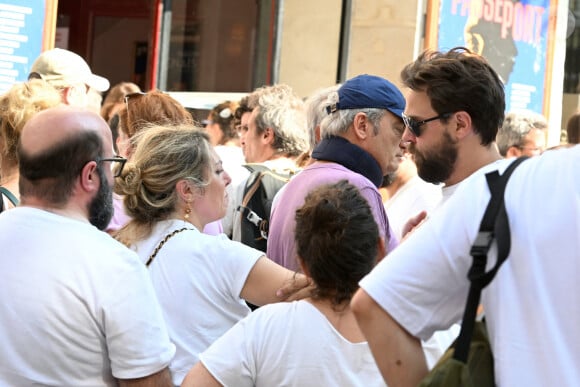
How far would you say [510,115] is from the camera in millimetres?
8719

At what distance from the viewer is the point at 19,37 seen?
7.11m

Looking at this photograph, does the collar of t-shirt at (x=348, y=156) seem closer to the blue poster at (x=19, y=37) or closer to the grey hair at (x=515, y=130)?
the blue poster at (x=19, y=37)

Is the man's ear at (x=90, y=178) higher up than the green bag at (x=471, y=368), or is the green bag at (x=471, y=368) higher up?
the man's ear at (x=90, y=178)

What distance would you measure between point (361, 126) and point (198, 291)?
127cm

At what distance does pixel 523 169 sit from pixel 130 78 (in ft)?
31.5

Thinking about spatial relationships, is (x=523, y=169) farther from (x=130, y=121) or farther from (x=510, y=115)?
(x=510, y=115)

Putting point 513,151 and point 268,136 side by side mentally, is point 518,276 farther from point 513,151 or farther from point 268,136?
point 513,151

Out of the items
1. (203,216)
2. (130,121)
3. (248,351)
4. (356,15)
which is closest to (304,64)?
(356,15)

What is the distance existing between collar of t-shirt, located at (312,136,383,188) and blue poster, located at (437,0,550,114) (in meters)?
5.07

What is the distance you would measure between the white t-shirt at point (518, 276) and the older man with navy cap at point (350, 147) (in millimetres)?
1988

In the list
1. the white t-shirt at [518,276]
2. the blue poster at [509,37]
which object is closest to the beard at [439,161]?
the white t-shirt at [518,276]

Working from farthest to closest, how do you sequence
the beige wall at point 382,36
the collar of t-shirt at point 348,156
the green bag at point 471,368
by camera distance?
1. the beige wall at point 382,36
2. the collar of t-shirt at point 348,156
3. the green bag at point 471,368

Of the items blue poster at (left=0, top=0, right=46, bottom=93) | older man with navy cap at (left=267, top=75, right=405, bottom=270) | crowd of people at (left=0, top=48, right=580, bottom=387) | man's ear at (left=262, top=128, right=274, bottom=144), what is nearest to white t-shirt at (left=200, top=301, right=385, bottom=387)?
crowd of people at (left=0, top=48, right=580, bottom=387)

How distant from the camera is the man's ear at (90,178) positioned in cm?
320
